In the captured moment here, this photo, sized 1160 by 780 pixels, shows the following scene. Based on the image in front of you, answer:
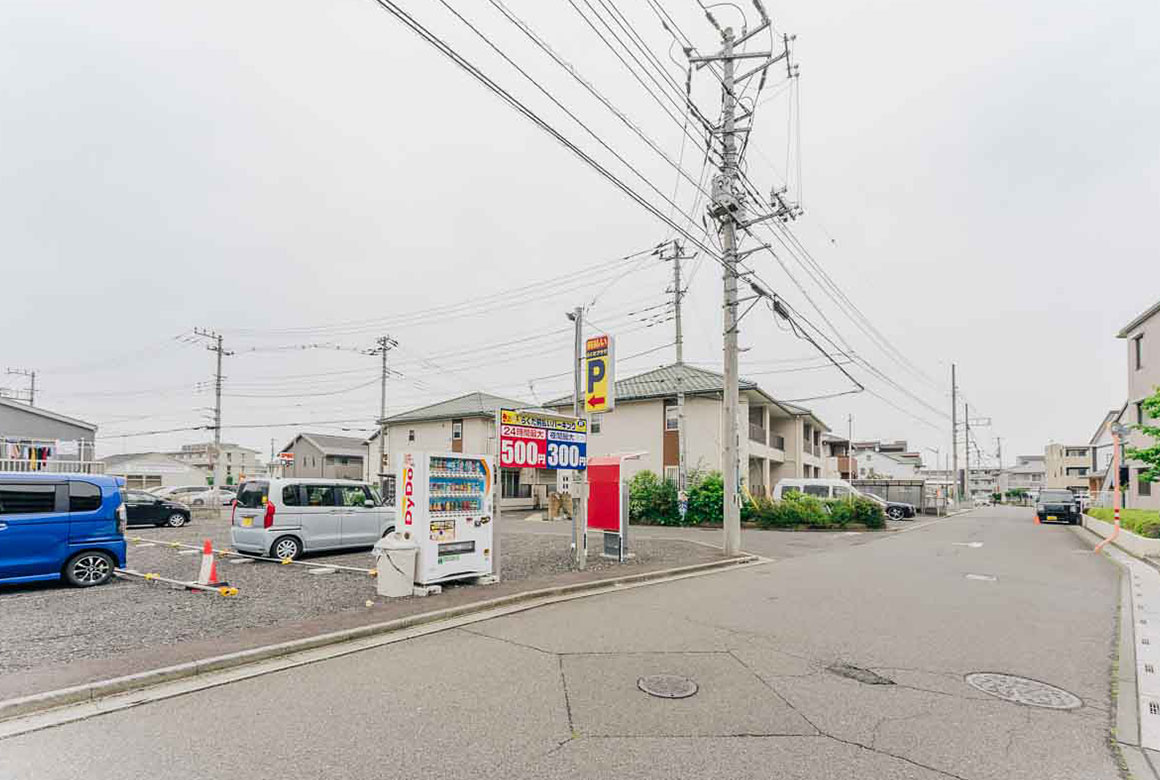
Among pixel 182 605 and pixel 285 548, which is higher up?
pixel 285 548

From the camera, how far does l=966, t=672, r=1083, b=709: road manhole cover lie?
17.3ft

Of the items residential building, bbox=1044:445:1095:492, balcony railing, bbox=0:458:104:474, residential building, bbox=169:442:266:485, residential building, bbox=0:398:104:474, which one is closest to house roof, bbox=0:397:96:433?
residential building, bbox=0:398:104:474

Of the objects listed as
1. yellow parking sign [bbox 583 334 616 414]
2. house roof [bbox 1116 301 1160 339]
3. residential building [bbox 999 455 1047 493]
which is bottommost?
residential building [bbox 999 455 1047 493]

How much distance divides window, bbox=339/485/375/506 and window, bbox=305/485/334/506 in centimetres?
28

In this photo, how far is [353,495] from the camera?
46.2 feet

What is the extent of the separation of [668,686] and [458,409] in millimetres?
35156

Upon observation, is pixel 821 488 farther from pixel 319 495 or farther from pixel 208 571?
pixel 208 571

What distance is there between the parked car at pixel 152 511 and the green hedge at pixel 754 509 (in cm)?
1746

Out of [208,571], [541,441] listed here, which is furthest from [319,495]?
[541,441]

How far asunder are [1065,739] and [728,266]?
41.0 ft

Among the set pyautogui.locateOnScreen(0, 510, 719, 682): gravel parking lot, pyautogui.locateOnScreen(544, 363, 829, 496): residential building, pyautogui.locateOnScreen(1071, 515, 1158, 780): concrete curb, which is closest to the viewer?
pyautogui.locateOnScreen(1071, 515, 1158, 780): concrete curb

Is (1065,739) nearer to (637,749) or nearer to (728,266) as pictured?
(637,749)

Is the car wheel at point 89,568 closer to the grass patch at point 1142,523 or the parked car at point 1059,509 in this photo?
the grass patch at point 1142,523

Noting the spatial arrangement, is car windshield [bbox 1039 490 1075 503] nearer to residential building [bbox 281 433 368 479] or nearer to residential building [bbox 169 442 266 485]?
residential building [bbox 281 433 368 479]
